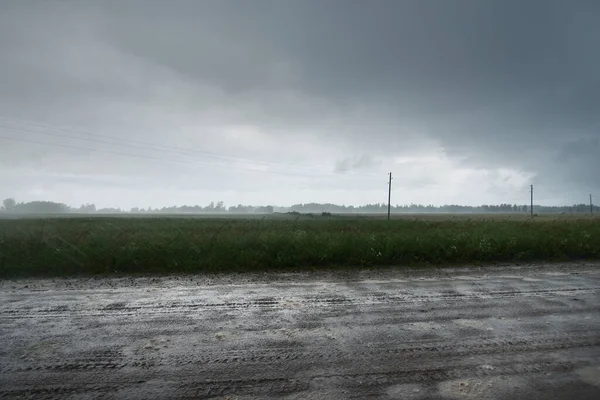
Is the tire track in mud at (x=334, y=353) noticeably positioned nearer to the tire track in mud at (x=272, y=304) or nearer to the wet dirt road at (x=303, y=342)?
the wet dirt road at (x=303, y=342)

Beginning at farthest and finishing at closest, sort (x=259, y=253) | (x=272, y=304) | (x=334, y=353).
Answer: (x=259, y=253)
(x=272, y=304)
(x=334, y=353)

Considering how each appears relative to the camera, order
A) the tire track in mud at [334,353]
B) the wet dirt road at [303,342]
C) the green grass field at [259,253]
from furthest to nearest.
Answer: the green grass field at [259,253] < the tire track in mud at [334,353] < the wet dirt road at [303,342]

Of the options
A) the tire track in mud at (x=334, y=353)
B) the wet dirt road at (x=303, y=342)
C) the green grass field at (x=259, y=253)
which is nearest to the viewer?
the wet dirt road at (x=303, y=342)

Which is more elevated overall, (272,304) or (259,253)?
(259,253)

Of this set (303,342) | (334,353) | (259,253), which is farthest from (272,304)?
(259,253)

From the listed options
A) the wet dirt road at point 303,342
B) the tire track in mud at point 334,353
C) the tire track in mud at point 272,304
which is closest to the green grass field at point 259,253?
the wet dirt road at point 303,342

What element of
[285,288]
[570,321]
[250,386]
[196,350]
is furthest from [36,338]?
[570,321]

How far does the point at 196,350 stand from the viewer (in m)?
4.14

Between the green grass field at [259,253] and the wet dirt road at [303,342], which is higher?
the green grass field at [259,253]

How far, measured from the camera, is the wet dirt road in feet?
10.9

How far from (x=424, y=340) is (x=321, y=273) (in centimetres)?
511

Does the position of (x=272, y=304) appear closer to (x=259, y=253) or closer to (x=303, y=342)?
(x=303, y=342)

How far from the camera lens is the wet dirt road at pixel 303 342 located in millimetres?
3326

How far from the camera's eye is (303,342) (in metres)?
4.37
